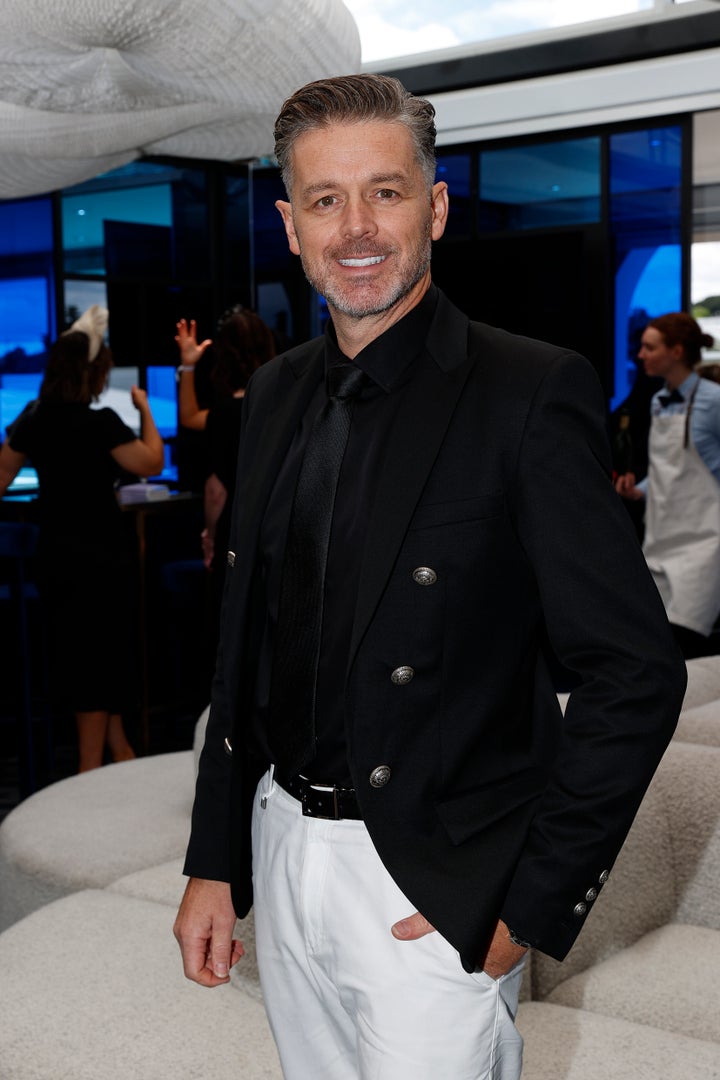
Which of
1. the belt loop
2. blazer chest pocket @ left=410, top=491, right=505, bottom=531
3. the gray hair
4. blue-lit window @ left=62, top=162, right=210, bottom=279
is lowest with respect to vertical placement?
the belt loop

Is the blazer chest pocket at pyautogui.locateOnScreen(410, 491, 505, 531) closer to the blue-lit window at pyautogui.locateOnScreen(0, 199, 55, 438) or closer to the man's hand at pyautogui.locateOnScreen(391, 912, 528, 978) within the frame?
the man's hand at pyautogui.locateOnScreen(391, 912, 528, 978)

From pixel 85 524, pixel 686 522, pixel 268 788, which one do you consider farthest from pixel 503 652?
pixel 686 522

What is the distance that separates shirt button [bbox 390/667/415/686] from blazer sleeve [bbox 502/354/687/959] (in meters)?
0.14

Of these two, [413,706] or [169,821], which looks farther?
[169,821]

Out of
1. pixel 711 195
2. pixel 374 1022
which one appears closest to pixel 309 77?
pixel 374 1022

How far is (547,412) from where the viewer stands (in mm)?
1161

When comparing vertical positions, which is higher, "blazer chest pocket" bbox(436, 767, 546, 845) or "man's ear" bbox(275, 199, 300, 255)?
"man's ear" bbox(275, 199, 300, 255)

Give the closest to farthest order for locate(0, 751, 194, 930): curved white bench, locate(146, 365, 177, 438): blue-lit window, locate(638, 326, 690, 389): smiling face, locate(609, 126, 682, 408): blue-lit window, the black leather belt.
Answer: the black leather belt, locate(0, 751, 194, 930): curved white bench, locate(638, 326, 690, 389): smiling face, locate(609, 126, 682, 408): blue-lit window, locate(146, 365, 177, 438): blue-lit window

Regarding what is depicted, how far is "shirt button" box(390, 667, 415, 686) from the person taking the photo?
1.17 metres

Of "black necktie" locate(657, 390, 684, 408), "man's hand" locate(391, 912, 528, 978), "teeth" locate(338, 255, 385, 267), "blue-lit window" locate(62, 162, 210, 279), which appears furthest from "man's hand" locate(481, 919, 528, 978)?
"blue-lit window" locate(62, 162, 210, 279)

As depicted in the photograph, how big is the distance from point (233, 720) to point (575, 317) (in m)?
7.13

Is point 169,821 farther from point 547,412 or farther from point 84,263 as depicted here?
point 84,263

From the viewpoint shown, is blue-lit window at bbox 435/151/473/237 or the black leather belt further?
blue-lit window at bbox 435/151/473/237

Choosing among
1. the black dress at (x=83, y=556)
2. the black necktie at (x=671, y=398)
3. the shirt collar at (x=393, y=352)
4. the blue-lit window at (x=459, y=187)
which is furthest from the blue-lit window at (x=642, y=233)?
the shirt collar at (x=393, y=352)
